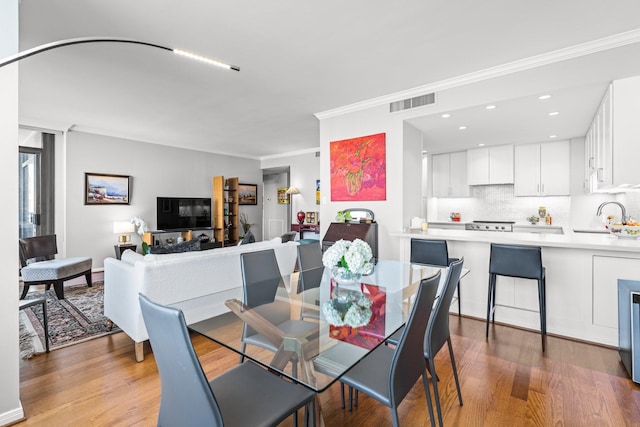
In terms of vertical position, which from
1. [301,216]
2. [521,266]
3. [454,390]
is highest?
[301,216]

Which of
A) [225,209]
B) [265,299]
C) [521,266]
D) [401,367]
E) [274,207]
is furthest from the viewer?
[274,207]

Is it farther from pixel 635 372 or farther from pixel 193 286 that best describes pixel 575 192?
pixel 193 286

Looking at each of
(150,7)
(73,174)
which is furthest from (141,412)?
(73,174)

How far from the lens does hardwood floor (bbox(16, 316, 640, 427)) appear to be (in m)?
1.88

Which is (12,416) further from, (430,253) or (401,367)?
(430,253)

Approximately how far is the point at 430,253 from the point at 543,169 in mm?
3632

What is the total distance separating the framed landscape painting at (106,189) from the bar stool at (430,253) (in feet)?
19.4

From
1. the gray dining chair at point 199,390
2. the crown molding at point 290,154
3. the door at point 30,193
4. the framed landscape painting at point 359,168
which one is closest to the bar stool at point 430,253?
the framed landscape painting at point 359,168

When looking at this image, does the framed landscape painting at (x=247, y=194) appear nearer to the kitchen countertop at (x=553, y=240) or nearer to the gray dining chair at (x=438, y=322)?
the kitchen countertop at (x=553, y=240)

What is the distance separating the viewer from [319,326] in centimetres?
161

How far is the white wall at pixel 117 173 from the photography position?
5758 millimetres

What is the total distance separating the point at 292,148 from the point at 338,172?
133 inches

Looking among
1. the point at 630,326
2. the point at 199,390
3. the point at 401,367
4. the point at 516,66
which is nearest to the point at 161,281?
the point at 199,390

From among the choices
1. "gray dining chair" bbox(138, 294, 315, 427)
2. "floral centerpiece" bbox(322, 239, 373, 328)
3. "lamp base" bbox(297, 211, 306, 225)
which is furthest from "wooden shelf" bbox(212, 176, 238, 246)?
"gray dining chair" bbox(138, 294, 315, 427)
